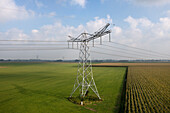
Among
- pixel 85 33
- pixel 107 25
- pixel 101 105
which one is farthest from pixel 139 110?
pixel 85 33

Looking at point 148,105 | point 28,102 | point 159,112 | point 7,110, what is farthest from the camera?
point 28,102

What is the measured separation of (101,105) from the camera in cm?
2017

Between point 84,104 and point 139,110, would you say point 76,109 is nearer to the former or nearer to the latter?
point 84,104

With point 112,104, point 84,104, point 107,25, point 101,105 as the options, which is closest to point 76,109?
point 84,104

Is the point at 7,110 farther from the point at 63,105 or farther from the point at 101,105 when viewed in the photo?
the point at 101,105

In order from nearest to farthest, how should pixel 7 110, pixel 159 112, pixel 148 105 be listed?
pixel 159 112 → pixel 7 110 → pixel 148 105

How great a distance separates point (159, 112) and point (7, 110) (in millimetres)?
21009

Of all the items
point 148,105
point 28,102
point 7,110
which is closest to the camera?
point 7,110

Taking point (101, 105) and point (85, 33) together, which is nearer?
point (101, 105)

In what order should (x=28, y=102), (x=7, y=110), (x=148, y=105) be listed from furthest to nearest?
(x=28, y=102)
(x=148, y=105)
(x=7, y=110)

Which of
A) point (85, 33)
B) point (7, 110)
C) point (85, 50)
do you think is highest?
point (85, 33)

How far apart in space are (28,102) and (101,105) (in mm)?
12224

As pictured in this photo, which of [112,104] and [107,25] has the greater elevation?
[107,25]

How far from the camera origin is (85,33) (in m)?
22.0
